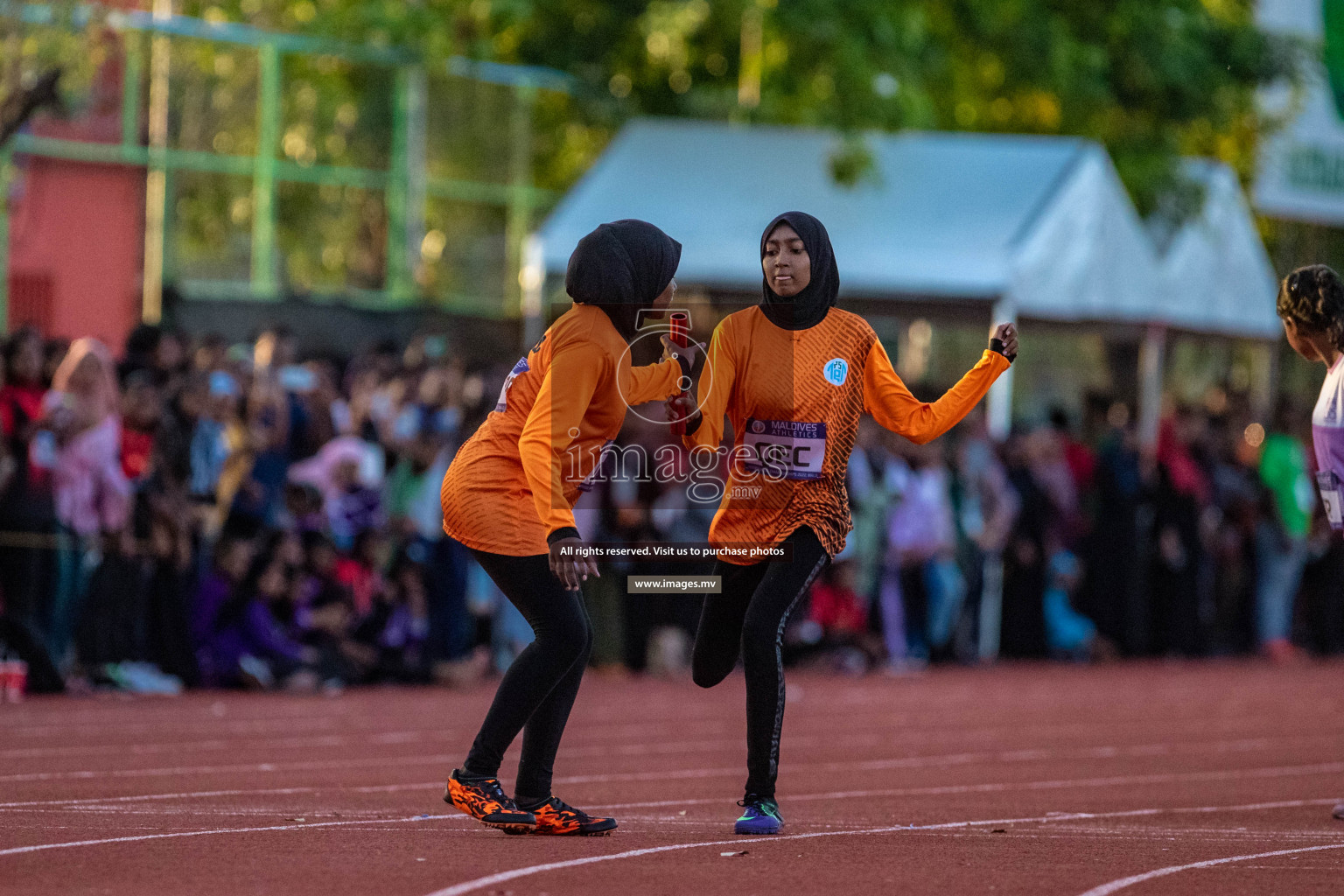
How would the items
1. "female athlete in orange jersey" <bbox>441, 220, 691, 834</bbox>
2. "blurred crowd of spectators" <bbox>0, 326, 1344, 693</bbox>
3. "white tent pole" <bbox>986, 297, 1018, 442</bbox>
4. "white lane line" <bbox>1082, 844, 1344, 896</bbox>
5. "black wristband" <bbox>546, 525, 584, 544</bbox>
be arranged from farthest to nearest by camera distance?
"white tent pole" <bbox>986, 297, 1018, 442</bbox>, "blurred crowd of spectators" <bbox>0, 326, 1344, 693</bbox>, "female athlete in orange jersey" <bbox>441, 220, 691, 834</bbox>, "black wristband" <bbox>546, 525, 584, 544</bbox>, "white lane line" <bbox>1082, 844, 1344, 896</bbox>

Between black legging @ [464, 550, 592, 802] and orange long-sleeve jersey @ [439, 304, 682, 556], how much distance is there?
11cm

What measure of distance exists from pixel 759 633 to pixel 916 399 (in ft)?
3.49

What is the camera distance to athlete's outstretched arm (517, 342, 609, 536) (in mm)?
7246

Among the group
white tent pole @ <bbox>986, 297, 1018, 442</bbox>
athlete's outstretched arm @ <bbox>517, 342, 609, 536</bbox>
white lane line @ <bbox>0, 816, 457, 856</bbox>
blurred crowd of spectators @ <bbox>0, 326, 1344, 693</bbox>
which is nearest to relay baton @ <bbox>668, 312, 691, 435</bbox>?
athlete's outstretched arm @ <bbox>517, 342, 609, 536</bbox>

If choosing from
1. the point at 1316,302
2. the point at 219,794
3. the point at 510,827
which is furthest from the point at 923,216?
the point at 510,827

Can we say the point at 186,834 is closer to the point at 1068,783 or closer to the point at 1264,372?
the point at 1068,783

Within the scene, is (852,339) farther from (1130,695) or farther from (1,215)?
(1,215)

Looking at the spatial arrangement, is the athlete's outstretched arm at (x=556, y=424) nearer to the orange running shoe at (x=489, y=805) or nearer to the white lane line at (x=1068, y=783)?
the orange running shoe at (x=489, y=805)

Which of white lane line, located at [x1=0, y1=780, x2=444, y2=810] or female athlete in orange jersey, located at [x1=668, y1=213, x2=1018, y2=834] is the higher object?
female athlete in orange jersey, located at [x1=668, y1=213, x2=1018, y2=834]

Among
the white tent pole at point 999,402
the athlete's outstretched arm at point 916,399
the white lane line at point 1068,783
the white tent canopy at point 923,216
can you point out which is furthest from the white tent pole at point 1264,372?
the athlete's outstretched arm at point 916,399

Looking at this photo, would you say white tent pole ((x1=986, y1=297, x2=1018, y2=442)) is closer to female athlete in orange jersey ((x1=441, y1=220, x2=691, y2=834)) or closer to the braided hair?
the braided hair

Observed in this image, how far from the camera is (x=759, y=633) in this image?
7703 mm

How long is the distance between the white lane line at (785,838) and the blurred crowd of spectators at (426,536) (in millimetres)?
4812

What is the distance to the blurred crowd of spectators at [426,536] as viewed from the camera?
1391cm
